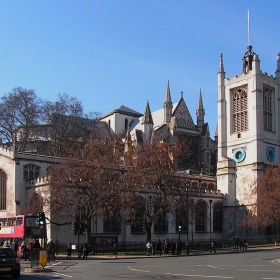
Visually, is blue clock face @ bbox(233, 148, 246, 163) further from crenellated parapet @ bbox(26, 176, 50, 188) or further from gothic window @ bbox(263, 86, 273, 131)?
crenellated parapet @ bbox(26, 176, 50, 188)

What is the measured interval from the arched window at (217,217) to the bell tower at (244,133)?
68 centimetres

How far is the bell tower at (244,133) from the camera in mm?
66062

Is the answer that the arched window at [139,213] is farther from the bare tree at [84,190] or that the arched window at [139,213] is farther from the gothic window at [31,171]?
→ the gothic window at [31,171]

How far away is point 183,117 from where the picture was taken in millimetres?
92812

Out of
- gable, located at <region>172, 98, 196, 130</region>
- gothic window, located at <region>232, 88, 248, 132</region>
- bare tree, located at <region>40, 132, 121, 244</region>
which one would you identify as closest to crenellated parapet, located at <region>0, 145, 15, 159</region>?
bare tree, located at <region>40, 132, 121, 244</region>

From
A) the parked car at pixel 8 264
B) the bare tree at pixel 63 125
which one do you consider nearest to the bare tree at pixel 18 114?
the bare tree at pixel 63 125

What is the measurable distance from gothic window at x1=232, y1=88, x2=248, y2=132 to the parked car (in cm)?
5185

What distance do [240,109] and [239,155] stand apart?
21.8 feet

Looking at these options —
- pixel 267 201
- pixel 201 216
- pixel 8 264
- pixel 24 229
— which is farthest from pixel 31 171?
pixel 8 264

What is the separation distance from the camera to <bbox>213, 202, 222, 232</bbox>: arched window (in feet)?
218

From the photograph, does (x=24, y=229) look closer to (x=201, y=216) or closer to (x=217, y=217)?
(x=201, y=216)

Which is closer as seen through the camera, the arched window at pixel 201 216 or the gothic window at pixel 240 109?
the arched window at pixel 201 216

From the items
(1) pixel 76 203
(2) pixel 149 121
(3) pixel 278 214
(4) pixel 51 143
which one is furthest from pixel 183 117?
(1) pixel 76 203

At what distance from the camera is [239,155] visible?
68562 mm
